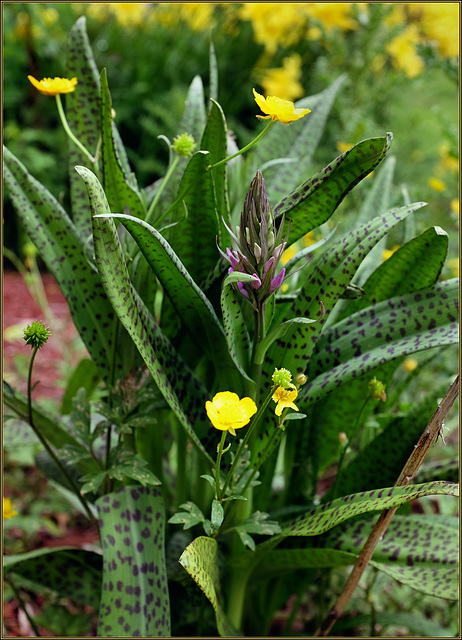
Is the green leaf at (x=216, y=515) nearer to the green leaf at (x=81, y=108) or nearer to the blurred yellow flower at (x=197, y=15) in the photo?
the green leaf at (x=81, y=108)

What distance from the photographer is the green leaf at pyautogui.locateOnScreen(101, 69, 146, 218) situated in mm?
741

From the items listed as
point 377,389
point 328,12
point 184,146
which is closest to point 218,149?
point 184,146

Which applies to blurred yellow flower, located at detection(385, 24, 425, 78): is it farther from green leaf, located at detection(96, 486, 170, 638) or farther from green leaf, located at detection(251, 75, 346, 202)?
green leaf, located at detection(96, 486, 170, 638)

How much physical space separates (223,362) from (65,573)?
43cm

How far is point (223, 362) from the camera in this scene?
0.77 meters

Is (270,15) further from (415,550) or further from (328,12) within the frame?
(415,550)

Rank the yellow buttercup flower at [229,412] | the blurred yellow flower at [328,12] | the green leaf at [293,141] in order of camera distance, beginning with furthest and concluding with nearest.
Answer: the blurred yellow flower at [328,12]
the green leaf at [293,141]
the yellow buttercup flower at [229,412]

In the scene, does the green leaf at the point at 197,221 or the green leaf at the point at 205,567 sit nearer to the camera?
the green leaf at the point at 205,567

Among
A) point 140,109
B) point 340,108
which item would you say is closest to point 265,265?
point 340,108

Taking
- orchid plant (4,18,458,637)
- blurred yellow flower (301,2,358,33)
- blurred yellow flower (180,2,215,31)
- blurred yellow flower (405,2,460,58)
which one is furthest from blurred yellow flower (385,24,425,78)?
orchid plant (4,18,458,637)

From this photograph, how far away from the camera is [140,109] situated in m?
3.02

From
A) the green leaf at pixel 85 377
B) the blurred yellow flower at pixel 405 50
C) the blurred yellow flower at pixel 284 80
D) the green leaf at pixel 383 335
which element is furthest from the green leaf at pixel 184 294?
the blurred yellow flower at pixel 405 50

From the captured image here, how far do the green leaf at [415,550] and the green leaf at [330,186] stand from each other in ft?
1.35

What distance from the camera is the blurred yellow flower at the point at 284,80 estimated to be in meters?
2.84
